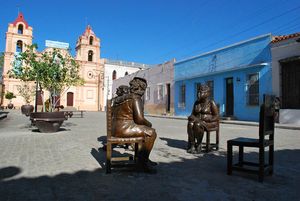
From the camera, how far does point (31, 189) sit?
324cm

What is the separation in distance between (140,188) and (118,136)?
99 cm

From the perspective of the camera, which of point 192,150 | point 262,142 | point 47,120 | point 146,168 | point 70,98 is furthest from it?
point 70,98

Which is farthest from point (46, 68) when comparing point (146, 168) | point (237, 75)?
point (237, 75)

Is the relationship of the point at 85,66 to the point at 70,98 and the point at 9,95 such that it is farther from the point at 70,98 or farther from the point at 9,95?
the point at 9,95

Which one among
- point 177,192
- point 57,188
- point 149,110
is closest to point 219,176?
point 177,192

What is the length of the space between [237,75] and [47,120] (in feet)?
40.1

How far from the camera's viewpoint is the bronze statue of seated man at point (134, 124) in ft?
13.3

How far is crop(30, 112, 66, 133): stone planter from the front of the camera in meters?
9.22

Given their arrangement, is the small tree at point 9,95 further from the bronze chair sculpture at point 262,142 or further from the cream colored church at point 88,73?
the bronze chair sculpture at point 262,142

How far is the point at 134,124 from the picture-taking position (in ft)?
13.5

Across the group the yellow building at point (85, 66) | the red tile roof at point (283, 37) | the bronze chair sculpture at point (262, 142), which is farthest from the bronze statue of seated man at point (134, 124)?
the yellow building at point (85, 66)

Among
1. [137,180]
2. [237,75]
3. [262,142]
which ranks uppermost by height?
[237,75]

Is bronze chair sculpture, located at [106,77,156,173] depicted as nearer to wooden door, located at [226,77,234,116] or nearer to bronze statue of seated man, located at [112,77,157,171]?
bronze statue of seated man, located at [112,77,157,171]

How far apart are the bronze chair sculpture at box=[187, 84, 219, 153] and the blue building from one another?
34.1ft
